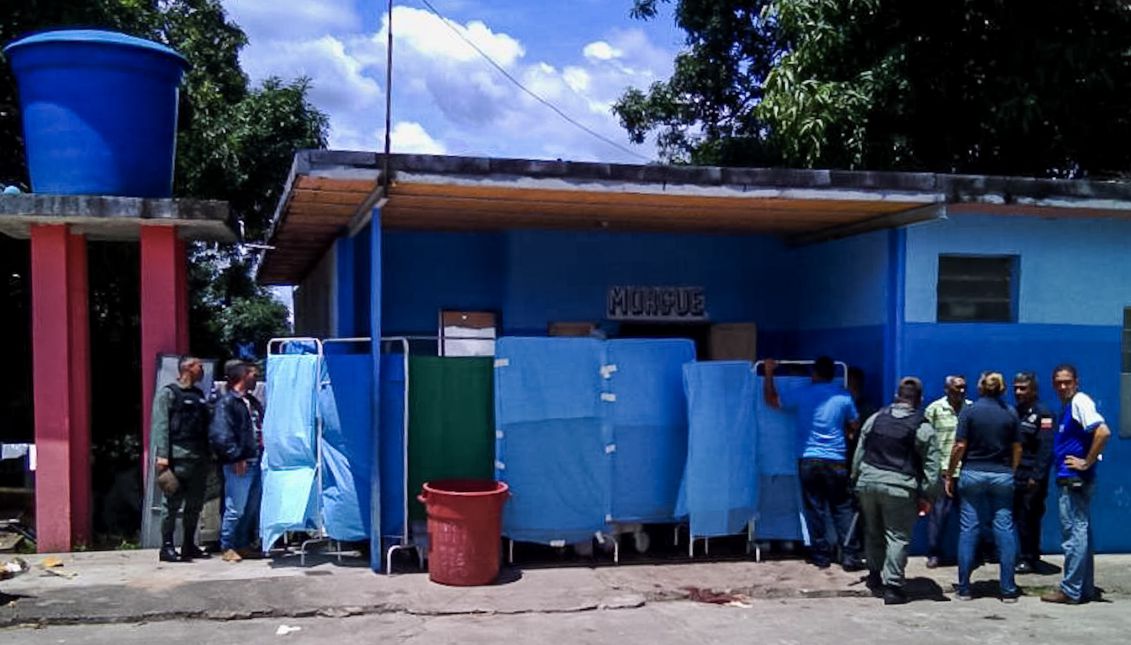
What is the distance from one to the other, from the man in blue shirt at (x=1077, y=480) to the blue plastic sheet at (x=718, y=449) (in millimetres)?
2517

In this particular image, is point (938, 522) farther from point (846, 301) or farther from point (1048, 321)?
point (846, 301)

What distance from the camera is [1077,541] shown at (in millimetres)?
7957

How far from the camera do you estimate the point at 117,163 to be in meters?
9.80

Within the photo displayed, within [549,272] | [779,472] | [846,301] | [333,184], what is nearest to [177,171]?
[549,272]

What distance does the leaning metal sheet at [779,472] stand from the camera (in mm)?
9211

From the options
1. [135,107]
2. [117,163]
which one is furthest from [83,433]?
[135,107]

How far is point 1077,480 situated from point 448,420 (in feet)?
16.9

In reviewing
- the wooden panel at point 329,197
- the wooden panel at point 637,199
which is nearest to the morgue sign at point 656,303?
the wooden panel at point 637,199

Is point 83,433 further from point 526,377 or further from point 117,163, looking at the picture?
point 526,377

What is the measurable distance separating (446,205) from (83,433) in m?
4.17

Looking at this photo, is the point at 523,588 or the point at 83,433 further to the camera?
the point at 83,433

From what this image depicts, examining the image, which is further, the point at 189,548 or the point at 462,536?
the point at 189,548

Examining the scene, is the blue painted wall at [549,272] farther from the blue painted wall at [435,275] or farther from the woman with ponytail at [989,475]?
the woman with ponytail at [989,475]

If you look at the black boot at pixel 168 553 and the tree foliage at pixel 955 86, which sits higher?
the tree foliage at pixel 955 86
